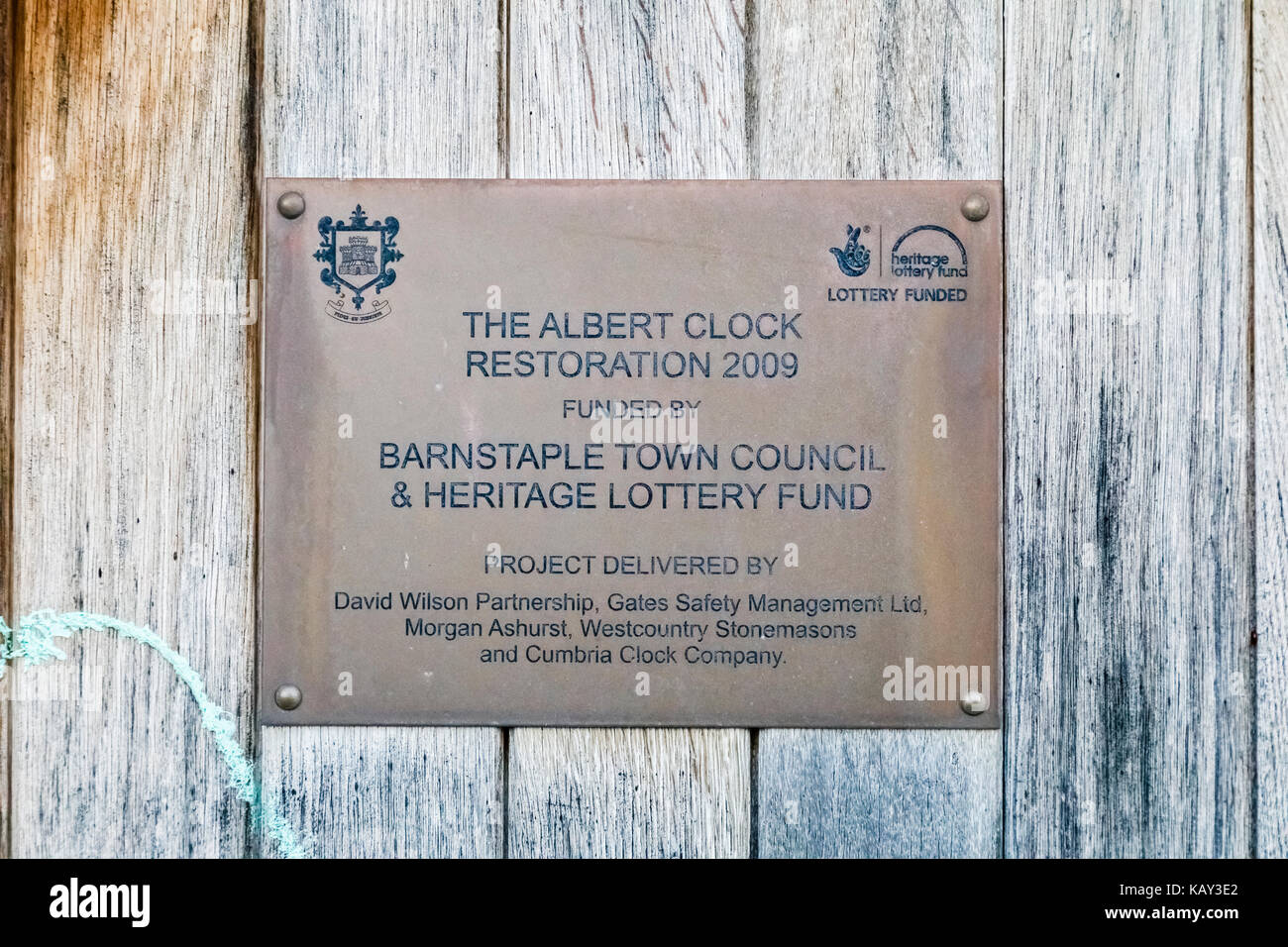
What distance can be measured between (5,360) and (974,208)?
67 centimetres

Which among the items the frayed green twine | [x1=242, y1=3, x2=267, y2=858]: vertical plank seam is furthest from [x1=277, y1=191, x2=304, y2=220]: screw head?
the frayed green twine

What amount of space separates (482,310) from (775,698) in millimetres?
330

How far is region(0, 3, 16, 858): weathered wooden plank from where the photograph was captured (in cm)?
74

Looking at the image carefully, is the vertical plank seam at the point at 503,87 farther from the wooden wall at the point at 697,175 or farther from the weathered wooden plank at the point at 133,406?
the weathered wooden plank at the point at 133,406

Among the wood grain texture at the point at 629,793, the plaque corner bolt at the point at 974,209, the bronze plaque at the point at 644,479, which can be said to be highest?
the plaque corner bolt at the point at 974,209

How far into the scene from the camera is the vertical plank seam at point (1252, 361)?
2.41 ft

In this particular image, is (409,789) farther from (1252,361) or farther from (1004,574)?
(1252,361)

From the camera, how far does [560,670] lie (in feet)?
2.40

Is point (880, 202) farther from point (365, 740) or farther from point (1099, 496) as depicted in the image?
point (365, 740)

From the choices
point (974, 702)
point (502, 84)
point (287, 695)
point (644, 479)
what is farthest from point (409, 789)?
point (502, 84)

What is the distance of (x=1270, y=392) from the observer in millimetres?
737

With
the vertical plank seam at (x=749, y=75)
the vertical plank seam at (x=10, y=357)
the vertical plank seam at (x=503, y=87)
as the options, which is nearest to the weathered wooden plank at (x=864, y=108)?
the vertical plank seam at (x=749, y=75)

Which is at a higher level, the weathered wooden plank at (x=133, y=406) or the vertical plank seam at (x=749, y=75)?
the vertical plank seam at (x=749, y=75)
